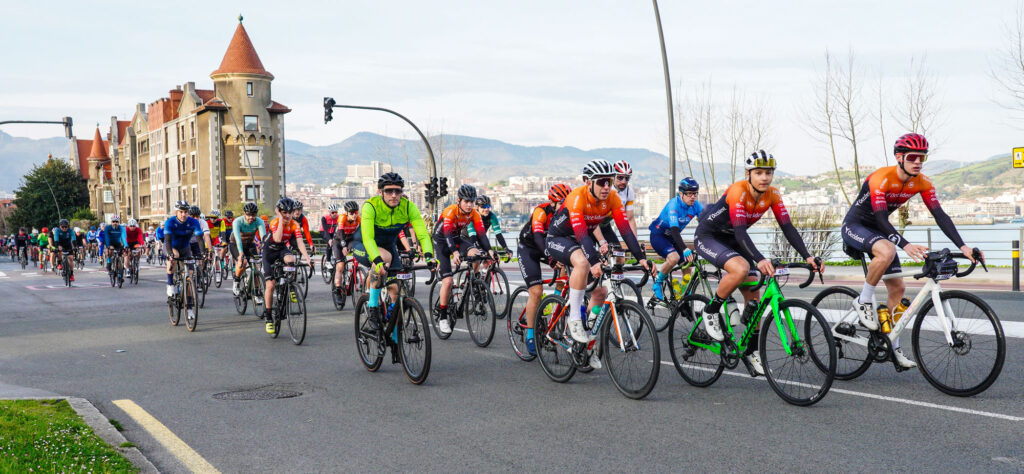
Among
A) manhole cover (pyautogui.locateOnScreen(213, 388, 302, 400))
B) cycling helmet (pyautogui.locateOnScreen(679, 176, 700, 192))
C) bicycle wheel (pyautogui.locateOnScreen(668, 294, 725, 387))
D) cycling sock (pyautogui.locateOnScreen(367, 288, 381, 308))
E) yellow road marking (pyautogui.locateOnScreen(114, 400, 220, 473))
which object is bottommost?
manhole cover (pyautogui.locateOnScreen(213, 388, 302, 400))

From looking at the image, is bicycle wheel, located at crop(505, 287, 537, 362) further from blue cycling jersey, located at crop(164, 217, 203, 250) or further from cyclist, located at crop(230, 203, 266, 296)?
blue cycling jersey, located at crop(164, 217, 203, 250)

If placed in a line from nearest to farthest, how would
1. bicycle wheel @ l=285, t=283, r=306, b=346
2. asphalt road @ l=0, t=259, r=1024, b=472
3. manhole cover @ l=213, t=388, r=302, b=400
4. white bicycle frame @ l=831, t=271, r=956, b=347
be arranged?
asphalt road @ l=0, t=259, r=1024, b=472 < white bicycle frame @ l=831, t=271, r=956, b=347 < manhole cover @ l=213, t=388, r=302, b=400 < bicycle wheel @ l=285, t=283, r=306, b=346

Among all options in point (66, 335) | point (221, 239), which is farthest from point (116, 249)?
point (66, 335)

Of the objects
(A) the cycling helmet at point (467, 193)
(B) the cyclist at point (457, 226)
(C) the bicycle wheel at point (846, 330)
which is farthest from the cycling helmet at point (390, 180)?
(C) the bicycle wheel at point (846, 330)

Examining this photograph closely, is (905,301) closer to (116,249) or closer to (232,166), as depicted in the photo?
(116,249)

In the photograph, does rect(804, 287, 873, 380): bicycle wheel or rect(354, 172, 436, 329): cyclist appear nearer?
rect(804, 287, 873, 380): bicycle wheel

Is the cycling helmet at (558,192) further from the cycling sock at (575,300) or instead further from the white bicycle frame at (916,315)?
the white bicycle frame at (916,315)

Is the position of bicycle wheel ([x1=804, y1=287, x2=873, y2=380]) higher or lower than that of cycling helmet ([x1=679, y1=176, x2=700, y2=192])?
lower

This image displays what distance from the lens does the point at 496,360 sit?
352 inches

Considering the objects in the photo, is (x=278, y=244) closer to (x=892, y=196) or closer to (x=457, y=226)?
(x=457, y=226)

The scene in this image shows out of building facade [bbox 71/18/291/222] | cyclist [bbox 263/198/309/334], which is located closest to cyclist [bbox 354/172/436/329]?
cyclist [bbox 263/198/309/334]

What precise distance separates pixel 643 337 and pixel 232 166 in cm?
7172

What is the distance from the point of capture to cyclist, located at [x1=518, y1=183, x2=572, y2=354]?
8.27 m

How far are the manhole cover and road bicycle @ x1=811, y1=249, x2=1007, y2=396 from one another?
4.55 meters
